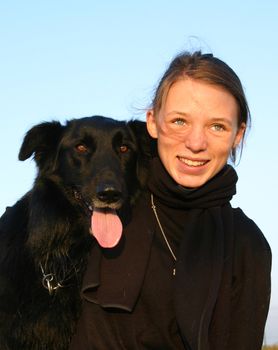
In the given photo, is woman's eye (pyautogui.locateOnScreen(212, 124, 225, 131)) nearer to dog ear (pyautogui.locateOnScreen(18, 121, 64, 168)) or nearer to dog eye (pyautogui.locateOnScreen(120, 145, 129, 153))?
dog eye (pyautogui.locateOnScreen(120, 145, 129, 153))

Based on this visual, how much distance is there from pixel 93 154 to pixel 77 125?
260 millimetres

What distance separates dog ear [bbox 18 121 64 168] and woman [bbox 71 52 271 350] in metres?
1.08

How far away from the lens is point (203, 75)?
8.94 ft

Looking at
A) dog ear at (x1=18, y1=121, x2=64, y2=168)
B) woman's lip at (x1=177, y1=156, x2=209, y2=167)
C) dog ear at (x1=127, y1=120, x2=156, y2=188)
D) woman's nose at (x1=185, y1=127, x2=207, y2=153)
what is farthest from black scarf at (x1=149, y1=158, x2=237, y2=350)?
dog ear at (x1=18, y1=121, x2=64, y2=168)

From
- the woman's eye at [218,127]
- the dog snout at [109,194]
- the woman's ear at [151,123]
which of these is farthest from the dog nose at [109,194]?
the woman's eye at [218,127]

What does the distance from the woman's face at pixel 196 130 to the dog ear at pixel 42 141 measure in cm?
114

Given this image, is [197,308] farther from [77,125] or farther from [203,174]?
[77,125]

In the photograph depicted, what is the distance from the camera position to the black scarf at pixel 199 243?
2480 millimetres

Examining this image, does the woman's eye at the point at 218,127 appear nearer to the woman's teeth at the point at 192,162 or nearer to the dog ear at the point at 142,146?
the woman's teeth at the point at 192,162

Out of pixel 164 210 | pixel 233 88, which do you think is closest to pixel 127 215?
pixel 164 210

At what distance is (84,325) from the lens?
284 cm

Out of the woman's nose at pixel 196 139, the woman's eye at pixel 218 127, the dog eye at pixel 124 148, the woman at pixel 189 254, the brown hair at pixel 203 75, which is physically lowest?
the woman at pixel 189 254

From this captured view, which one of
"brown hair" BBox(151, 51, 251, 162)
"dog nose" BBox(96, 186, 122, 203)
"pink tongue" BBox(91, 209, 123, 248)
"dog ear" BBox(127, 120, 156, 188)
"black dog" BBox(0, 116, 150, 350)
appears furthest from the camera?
"dog ear" BBox(127, 120, 156, 188)

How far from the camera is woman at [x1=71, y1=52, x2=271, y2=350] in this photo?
8.38 feet
